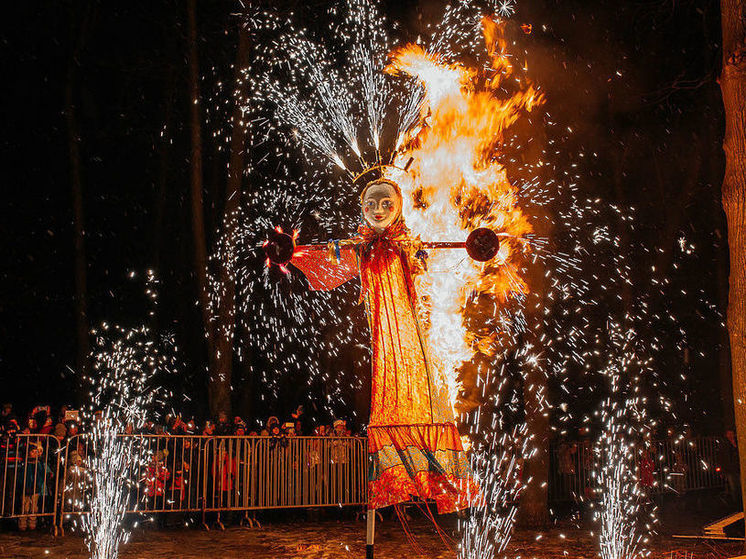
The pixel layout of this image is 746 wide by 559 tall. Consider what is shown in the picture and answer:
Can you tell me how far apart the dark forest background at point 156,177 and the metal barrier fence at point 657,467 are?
1.66 m

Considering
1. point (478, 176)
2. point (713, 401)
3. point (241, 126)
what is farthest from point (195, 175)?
point (713, 401)

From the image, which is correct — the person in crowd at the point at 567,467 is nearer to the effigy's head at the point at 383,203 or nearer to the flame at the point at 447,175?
the flame at the point at 447,175

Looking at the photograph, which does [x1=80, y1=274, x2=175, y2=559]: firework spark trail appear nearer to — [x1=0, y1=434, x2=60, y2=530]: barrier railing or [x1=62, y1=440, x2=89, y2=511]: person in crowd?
[x1=62, y1=440, x2=89, y2=511]: person in crowd

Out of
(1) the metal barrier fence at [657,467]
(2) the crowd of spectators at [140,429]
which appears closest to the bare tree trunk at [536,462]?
(2) the crowd of spectators at [140,429]

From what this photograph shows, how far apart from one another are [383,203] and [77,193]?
15.3 metres

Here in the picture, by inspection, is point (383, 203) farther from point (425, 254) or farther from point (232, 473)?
point (232, 473)

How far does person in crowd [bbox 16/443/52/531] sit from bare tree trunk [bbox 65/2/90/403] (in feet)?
30.5

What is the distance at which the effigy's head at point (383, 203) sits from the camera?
6680 mm

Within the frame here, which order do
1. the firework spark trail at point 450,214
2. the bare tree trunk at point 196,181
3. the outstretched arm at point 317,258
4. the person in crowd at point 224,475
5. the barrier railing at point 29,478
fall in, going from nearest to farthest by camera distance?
the outstretched arm at point 317,258
the firework spark trail at point 450,214
the barrier railing at point 29,478
the person in crowd at point 224,475
the bare tree trunk at point 196,181

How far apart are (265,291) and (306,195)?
3.39m

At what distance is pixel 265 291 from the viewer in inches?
866

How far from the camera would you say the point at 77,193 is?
19531 mm

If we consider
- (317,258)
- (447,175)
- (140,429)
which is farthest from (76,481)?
(447,175)

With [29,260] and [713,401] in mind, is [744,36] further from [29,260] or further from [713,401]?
Result: [713,401]
